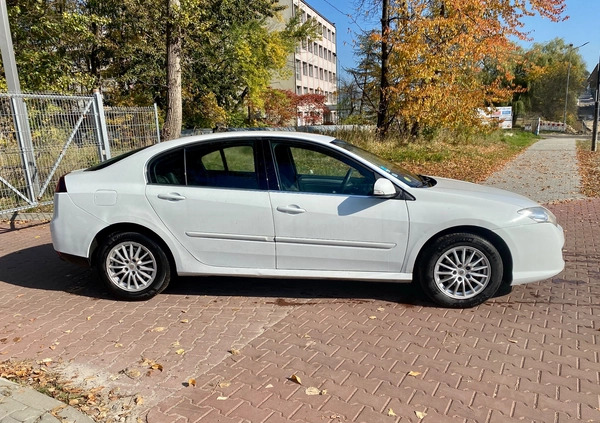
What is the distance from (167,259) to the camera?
14.5 ft

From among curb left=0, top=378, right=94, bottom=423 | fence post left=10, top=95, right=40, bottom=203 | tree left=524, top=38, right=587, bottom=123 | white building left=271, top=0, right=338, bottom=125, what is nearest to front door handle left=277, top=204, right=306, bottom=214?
curb left=0, top=378, right=94, bottom=423

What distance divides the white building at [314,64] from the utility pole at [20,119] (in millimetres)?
43616

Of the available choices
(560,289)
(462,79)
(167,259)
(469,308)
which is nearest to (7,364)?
(167,259)

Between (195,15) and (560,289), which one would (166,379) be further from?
(195,15)

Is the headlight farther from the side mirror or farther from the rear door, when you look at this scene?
the rear door

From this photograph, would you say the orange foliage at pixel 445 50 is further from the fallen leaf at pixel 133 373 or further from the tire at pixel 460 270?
the fallen leaf at pixel 133 373

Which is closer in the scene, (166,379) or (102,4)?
(166,379)

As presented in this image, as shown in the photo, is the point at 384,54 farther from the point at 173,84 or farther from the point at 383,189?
the point at 383,189

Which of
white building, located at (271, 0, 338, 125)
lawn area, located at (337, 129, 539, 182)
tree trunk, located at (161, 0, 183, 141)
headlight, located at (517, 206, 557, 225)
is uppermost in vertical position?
white building, located at (271, 0, 338, 125)

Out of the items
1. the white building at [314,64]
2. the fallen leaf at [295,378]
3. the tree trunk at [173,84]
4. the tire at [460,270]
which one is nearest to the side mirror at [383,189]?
the tire at [460,270]

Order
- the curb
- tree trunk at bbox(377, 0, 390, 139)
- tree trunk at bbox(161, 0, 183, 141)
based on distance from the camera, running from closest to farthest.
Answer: the curb, tree trunk at bbox(161, 0, 183, 141), tree trunk at bbox(377, 0, 390, 139)

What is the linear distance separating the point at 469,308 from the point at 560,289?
1203 millimetres

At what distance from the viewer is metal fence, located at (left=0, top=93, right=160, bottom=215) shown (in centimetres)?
798

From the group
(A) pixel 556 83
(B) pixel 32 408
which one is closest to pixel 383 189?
(B) pixel 32 408
